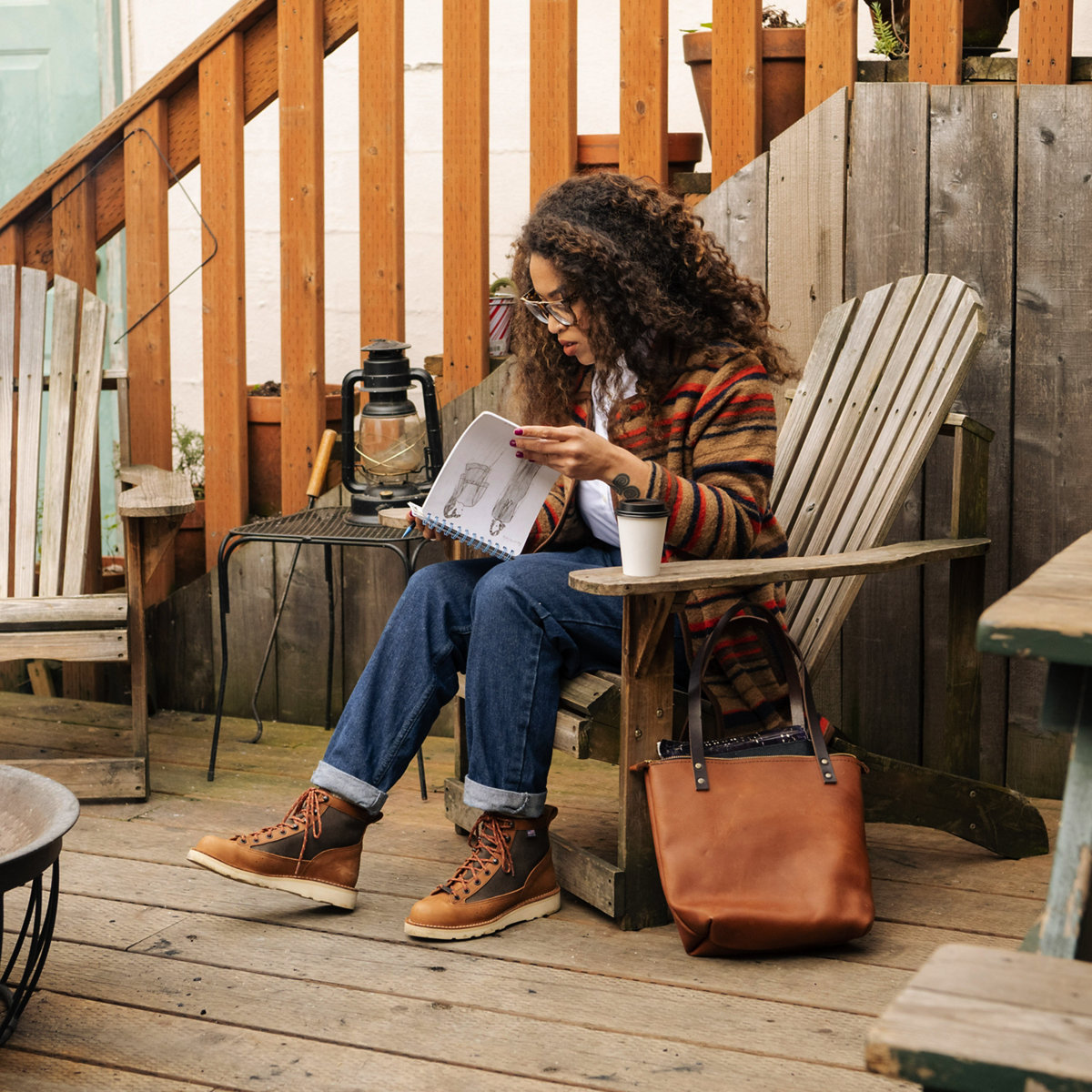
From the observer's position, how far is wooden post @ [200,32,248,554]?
296 centimetres

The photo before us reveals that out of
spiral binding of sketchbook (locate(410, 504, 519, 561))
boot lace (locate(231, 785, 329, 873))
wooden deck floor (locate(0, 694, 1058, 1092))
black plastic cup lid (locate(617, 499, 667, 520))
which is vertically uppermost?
black plastic cup lid (locate(617, 499, 667, 520))

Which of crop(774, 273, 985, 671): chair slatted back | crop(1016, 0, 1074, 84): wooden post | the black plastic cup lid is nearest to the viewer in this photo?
the black plastic cup lid

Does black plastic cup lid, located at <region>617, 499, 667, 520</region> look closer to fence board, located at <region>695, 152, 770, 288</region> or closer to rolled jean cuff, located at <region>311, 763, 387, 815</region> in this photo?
rolled jean cuff, located at <region>311, 763, 387, 815</region>

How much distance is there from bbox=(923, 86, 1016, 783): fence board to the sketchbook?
0.95 meters

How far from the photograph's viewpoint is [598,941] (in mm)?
1953

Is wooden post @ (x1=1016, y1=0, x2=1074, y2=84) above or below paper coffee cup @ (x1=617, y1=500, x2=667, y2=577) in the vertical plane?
above

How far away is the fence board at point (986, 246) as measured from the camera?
7.98 ft

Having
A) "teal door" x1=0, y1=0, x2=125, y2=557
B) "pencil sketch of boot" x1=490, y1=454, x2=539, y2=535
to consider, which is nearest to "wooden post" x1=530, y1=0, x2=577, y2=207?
"pencil sketch of boot" x1=490, y1=454, x2=539, y2=535

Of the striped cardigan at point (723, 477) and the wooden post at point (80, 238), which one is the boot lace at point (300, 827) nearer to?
the striped cardigan at point (723, 477)

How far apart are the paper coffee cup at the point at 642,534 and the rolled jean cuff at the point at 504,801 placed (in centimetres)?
40

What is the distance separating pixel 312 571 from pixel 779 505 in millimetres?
1166

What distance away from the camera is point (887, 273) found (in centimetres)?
254

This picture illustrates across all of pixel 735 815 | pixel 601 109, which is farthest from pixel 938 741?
pixel 601 109

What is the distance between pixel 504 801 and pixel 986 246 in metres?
1.38
